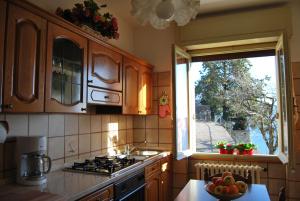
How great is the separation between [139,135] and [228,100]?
124 centimetres

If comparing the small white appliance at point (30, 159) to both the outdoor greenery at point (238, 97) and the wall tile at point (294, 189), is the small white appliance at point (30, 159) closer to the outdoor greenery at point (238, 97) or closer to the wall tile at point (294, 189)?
the outdoor greenery at point (238, 97)

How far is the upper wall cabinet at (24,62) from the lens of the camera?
1313mm

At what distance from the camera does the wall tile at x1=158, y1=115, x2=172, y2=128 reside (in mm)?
3131

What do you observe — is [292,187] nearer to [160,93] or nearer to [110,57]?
[160,93]

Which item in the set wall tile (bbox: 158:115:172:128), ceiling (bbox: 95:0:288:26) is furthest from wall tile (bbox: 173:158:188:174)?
ceiling (bbox: 95:0:288:26)

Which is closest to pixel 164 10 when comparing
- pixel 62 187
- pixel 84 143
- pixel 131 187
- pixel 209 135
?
pixel 62 187

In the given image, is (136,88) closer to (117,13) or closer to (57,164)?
(117,13)

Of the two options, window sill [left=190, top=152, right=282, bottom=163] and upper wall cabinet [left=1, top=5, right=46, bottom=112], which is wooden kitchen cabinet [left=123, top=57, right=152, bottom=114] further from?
upper wall cabinet [left=1, top=5, right=46, bottom=112]

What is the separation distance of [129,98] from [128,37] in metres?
1.07

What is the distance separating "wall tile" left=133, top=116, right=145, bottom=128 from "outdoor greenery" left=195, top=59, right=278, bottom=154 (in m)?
0.79

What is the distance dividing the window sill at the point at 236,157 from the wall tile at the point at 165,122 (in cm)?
48

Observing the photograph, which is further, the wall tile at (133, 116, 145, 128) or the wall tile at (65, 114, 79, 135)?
the wall tile at (133, 116, 145, 128)

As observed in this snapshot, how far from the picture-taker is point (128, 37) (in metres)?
3.30

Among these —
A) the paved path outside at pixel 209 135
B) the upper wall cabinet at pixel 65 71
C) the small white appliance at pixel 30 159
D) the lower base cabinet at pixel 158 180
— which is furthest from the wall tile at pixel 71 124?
the paved path outside at pixel 209 135
